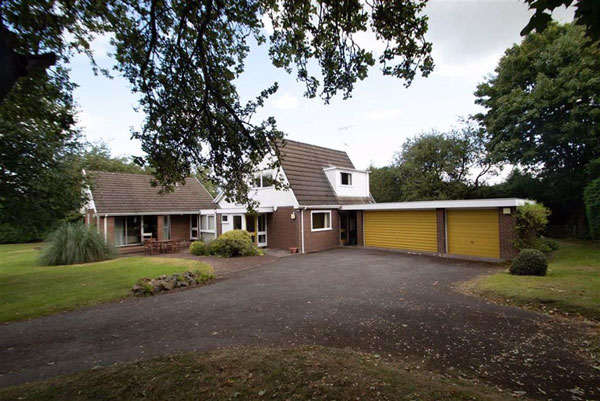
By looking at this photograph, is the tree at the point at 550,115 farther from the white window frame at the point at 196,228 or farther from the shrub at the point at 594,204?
the white window frame at the point at 196,228

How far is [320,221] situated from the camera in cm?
1781

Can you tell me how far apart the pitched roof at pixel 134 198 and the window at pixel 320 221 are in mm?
9669

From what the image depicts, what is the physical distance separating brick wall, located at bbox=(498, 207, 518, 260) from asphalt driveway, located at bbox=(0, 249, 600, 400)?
20.7 feet

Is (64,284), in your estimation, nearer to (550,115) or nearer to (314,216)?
(314,216)

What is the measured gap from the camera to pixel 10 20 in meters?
4.46

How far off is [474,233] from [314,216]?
847 centimetres

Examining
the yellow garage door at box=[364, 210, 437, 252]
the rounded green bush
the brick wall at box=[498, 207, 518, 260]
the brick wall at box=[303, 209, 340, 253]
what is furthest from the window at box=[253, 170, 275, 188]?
the brick wall at box=[498, 207, 518, 260]

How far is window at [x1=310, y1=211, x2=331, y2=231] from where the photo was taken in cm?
1727

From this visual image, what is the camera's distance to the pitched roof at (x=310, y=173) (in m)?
17.4

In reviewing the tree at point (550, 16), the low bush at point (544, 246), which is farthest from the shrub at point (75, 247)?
the low bush at point (544, 246)

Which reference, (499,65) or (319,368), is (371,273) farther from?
(499,65)

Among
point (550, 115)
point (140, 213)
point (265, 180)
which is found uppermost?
point (550, 115)

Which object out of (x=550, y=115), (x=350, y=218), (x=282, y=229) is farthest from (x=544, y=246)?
(x=282, y=229)

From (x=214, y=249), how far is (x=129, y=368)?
40.2 ft
